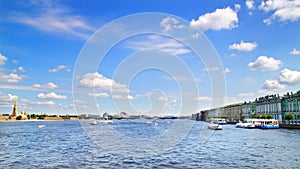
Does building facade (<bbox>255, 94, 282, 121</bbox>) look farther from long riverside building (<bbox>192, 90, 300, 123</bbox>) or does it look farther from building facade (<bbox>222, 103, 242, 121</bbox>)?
building facade (<bbox>222, 103, 242, 121</bbox>)

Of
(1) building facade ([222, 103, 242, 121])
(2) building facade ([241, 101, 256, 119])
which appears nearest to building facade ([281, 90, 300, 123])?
(2) building facade ([241, 101, 256, 119])

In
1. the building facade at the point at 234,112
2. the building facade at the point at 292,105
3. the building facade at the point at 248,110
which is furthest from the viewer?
the building facade at the point at 234,112

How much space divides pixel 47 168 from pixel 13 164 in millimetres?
4546

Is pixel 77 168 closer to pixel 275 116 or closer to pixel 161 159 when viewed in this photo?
pixel 161 159

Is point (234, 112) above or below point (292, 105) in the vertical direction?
below

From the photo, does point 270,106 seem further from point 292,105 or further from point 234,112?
point 234,112

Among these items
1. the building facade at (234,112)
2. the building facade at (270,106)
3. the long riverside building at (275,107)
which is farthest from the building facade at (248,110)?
the building facade at (234,112)

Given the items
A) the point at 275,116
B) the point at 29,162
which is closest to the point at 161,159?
the point at 29,162

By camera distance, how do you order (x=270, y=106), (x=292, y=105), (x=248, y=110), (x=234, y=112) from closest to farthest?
(x=292, y=105) → (x=270, y=106) → (x=248, y=110) → (x=234, y=112)

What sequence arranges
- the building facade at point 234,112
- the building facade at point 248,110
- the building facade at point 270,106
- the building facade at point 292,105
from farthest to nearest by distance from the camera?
the building facade at point 234,112 → the building facade at point 248,110 → the building facade at point 270,106 → the building facade at point 292,105

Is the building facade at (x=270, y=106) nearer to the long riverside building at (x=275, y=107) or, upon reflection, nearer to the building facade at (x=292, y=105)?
the long riverside building at (x=275, y=107)

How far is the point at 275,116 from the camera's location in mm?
110625

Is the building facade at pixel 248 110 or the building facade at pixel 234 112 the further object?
→ the building facade at pixel 234 112

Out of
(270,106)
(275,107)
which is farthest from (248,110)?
(275,107)
